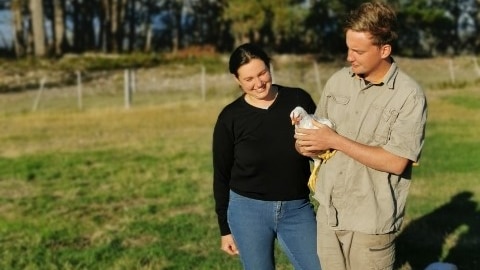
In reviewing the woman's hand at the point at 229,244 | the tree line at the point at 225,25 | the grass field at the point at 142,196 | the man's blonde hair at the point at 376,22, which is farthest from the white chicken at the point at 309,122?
the tree line at the point at 225,25

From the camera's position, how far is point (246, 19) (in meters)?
39.8

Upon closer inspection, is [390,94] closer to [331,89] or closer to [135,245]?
[331,89]

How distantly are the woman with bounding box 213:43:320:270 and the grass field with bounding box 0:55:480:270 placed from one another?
2157mm

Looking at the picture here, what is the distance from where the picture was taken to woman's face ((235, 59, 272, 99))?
3350 millimetres

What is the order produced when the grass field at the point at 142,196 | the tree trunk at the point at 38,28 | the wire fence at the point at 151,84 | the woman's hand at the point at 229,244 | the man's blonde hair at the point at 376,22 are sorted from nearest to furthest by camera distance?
the man's blonde hair at the point at 376,22 < the woman's hand at the point at 229,244 < the grass field at the point at 142,196 < the wire fence at the point at 151,84 < the tree trunk at the point at 38,28

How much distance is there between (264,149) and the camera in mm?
3436

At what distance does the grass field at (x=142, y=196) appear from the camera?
6.20m

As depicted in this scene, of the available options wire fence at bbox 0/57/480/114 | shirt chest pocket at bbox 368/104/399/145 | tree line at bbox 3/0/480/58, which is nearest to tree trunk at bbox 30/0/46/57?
tree line at bbox 3/0/480/58

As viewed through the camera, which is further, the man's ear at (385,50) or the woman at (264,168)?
the woman at (264,168)

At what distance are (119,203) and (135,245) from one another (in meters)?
1.88

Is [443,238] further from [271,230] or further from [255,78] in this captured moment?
[255,78]

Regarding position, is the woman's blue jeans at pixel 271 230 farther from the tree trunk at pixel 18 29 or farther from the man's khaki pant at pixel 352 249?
the tree trunk at pixel 18 29

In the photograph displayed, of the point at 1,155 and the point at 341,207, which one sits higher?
the point at 341,207

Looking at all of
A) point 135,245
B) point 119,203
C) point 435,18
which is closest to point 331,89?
point 135,245
